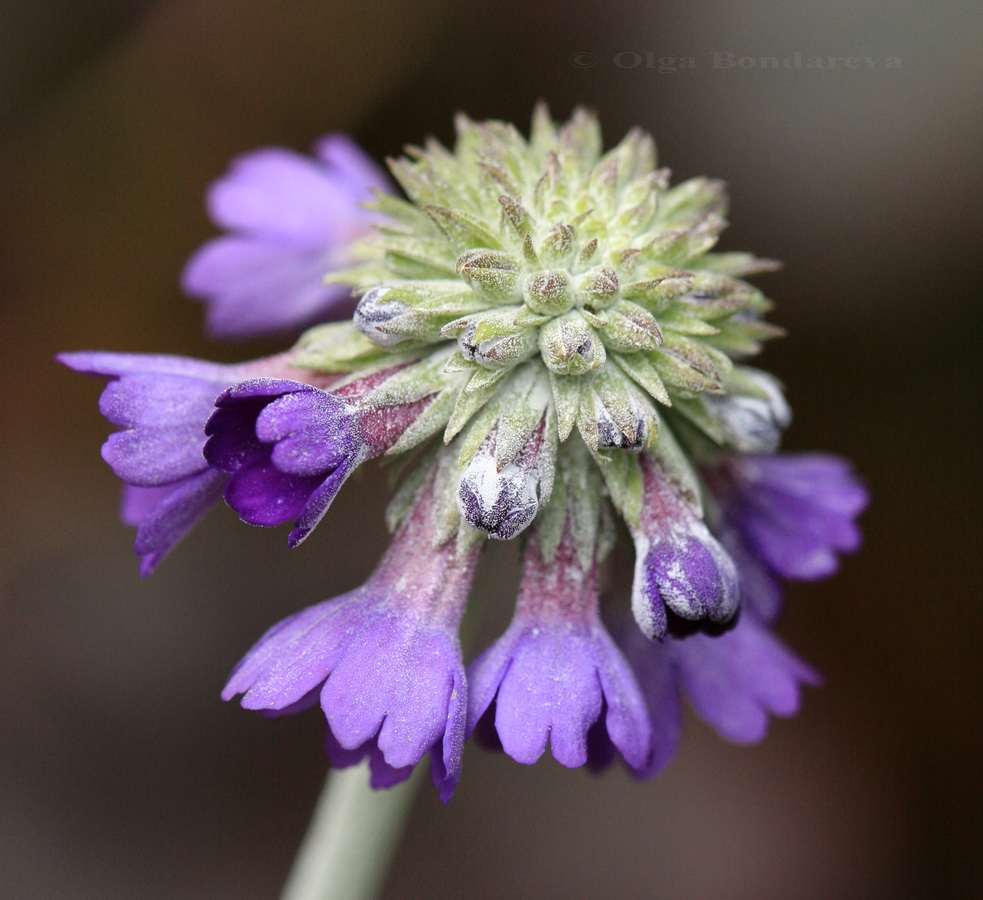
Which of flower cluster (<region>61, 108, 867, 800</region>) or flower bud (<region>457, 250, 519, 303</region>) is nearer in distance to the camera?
flower cluster (<region>61, 108, 867, 800</region>)

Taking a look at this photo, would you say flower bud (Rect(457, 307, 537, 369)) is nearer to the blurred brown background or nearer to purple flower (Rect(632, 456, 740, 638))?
purple flower (Rect(632, 456, 740, 638))

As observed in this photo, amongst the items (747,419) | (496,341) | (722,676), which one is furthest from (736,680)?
(496,341)

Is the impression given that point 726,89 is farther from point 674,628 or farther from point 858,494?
point 674,628

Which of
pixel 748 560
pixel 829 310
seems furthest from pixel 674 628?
pixel 829 310

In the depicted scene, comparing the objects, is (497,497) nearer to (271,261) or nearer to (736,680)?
(736,680)

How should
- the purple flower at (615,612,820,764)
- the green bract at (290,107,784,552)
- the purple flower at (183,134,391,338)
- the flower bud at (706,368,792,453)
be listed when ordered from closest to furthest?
the green bract at (290,107,784,552), the flower bud at (706,368,792,453), the purple flower at (615,612,820,764), the purple flower at (183,134,391,338)

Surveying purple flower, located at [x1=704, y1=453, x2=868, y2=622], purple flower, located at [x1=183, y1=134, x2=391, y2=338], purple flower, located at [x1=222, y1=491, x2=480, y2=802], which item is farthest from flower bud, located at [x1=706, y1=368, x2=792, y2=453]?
A: purple flower, located at [x1=183, y1=134, x2=391, y2=338]
